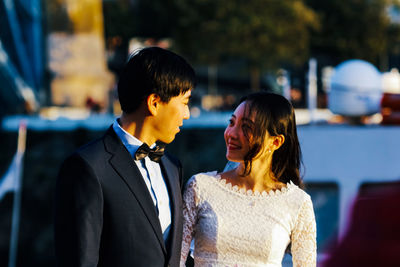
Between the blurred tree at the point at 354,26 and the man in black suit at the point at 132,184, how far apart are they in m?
29.4

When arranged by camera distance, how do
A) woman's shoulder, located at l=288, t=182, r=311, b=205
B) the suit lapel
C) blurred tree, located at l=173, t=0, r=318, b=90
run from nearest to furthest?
the suit lapel → woman's shoulder, located at l=288, t=182, r=311, b=205 → blurred tree, located at l=173, t=0, r=318, b=90

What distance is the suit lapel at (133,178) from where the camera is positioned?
2545 mm

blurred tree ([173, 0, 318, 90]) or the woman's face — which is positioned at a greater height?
blurred tree ([173, 0, 318, 90])

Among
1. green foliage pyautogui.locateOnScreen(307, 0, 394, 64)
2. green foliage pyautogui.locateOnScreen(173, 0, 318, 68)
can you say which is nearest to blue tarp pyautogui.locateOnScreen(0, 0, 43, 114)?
green foliage pyautogui.locateOnScreen(173, 0, 318, 68)

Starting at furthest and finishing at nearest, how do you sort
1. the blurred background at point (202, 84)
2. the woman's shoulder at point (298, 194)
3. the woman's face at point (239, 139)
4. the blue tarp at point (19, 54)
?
the blue tarp at point (19, 54), the blurred background at point (202, 84), the woman's shoulder at point (298, 194), the woman's face at point (239, 139)

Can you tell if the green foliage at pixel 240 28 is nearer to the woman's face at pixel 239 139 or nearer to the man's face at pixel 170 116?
the woman's face at pixel 239 139

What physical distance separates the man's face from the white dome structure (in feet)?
36.2

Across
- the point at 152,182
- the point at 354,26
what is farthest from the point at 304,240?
the point at 354,26

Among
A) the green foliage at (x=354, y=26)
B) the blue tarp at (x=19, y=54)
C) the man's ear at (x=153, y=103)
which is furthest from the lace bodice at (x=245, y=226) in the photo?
the green foliage at (x=354, y=26)

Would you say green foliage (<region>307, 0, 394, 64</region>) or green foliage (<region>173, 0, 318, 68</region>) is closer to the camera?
green foliage (<region>173, 0, 318, 68</region>)

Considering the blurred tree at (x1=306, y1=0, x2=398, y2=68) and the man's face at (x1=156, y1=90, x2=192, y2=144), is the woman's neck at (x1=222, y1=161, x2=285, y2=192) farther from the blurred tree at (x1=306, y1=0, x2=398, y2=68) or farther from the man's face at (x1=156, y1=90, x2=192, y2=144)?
the blurred tree at (x1=306, y1=0, x2=398, y2=68)

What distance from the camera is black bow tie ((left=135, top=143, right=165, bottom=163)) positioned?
8.66 feet

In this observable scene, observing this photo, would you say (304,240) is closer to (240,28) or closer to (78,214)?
(78,214)

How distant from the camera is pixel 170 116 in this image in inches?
106
